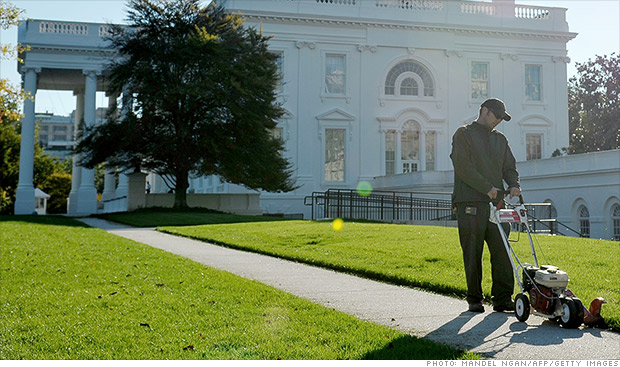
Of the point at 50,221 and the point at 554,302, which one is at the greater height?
the point at 50,221

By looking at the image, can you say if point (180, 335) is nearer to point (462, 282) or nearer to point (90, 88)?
point (462, 282)

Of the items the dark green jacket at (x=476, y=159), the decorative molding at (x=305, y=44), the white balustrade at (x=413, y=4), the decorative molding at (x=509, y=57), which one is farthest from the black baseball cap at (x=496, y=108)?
the decorative molding at (x=509, y=57)

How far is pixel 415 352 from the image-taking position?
4.91 m

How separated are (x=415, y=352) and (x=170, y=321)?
253cm

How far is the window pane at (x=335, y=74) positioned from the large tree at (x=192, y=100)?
39.6 feet

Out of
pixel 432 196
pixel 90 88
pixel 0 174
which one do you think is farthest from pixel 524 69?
pixel 0 174

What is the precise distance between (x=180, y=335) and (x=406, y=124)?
4248 centimetres

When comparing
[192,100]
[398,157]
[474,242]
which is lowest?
[474,242]

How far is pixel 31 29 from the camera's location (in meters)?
44.9

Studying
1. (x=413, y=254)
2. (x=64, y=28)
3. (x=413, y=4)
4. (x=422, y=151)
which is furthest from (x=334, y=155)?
(x=413, y=254)

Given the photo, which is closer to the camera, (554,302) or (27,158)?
(554,302)

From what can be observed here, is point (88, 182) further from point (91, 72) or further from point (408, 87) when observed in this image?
point (408, 87)

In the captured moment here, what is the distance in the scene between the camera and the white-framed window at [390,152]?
4647 centimetres

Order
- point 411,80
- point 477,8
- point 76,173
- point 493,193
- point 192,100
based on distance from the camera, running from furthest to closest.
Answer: point 76,173
point 477,8
point 411,80
point 192,100
point 493,193
